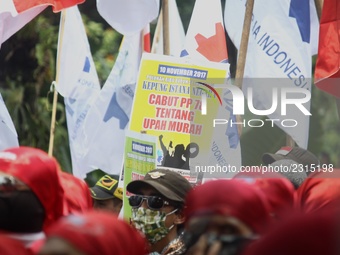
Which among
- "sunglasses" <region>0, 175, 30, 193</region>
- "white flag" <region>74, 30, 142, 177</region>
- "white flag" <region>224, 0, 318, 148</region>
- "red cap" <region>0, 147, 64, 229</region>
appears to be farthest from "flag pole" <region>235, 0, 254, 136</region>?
"sunglasses" <region>0, 175, 30, 193</region>

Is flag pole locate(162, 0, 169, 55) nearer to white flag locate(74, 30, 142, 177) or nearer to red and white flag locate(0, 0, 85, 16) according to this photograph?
white flag locate(74, 30, 142, 177)

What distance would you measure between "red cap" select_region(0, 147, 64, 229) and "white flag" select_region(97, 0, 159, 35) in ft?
12.4

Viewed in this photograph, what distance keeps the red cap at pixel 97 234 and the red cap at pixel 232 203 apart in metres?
0.24

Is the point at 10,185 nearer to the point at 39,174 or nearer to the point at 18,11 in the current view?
the point at 39,174

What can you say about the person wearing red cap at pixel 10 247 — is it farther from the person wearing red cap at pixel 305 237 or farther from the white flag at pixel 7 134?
the white flag at pixel 7 134

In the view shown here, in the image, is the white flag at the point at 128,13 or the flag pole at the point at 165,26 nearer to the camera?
the white flag at the point at 128,13

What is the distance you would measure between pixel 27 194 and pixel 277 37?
3694 millimetres

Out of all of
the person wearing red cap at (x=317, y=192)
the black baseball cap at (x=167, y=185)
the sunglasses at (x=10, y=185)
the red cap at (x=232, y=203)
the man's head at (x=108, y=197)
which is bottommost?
the man's head at (x=108, y=197)

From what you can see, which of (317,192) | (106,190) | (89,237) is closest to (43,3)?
(106,190)

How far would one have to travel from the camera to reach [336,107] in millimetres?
6129

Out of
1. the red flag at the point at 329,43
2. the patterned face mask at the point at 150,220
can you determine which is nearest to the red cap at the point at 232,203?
the patterned face mask at the point at 150,220

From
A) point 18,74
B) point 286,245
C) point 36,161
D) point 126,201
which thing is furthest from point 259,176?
point 18,74

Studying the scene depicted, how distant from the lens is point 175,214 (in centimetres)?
554

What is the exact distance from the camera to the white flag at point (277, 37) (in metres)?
7.33
